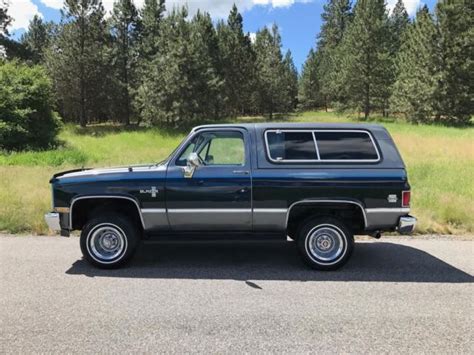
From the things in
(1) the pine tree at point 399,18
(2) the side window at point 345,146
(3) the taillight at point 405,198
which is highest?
(1) the pine tree at point 399,18

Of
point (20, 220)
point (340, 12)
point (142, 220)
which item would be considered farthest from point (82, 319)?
point (340, 12)

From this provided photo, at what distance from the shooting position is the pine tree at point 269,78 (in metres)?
65.3

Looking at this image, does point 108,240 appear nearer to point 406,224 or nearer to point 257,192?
point 257,192

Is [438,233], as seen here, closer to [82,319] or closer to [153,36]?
[82,319]

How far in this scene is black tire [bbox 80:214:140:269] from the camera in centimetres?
644

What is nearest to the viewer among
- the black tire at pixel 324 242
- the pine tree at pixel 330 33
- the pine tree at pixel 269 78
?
the black tire at pixel 324 242

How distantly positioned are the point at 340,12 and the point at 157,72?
223 feet

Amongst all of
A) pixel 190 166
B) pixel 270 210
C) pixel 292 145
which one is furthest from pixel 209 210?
pixel 292 145

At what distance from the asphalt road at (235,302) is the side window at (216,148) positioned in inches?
59.7

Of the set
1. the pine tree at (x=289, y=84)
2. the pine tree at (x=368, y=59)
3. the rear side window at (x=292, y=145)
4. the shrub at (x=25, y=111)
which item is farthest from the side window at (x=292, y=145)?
the pine tree at (x=289, y=84)

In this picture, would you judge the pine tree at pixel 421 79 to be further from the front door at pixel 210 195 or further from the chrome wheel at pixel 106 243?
the chrome wheel at pixel 106 243

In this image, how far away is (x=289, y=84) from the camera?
79250 mm

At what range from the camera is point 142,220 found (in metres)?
6.39

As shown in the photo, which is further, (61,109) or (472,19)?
(61,109)
